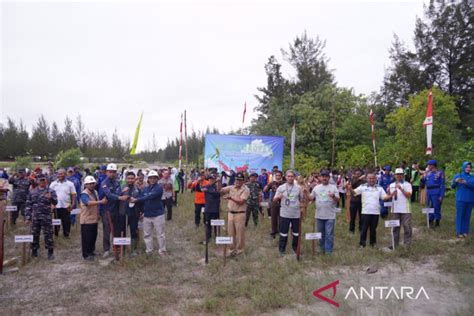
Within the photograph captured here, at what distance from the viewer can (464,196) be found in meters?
8.34

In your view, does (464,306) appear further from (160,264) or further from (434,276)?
(160,264)

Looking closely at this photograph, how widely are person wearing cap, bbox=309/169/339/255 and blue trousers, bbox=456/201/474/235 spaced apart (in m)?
3.68

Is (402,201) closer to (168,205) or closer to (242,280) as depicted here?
(242,280)

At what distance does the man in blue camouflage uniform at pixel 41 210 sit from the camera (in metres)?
7.33

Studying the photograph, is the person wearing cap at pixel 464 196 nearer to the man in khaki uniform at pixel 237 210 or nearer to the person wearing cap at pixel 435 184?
the person wearing cap at pixel 435 184

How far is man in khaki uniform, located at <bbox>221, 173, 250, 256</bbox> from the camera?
7457mm

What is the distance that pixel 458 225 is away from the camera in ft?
28.4

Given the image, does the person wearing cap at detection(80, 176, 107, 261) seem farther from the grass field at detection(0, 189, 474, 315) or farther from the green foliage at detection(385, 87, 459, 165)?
the green foliage at detection(385, 87, 459, 165)

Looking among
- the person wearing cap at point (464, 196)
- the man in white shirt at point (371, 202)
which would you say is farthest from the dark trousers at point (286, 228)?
the person wearing cap at point (464, 196)

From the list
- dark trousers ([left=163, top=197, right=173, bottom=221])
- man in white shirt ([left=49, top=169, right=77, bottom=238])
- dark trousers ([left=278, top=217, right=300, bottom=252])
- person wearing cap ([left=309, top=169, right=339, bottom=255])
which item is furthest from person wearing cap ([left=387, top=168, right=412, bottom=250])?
man in white shirt ([left=49, top=169, right=77, bottom=238])

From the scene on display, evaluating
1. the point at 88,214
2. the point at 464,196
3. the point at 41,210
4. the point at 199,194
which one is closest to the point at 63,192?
A: the point at 41,210

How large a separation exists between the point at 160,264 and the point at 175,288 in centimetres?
133

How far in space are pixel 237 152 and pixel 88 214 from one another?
35.8 feet

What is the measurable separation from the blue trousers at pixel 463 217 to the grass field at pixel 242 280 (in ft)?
1.08
